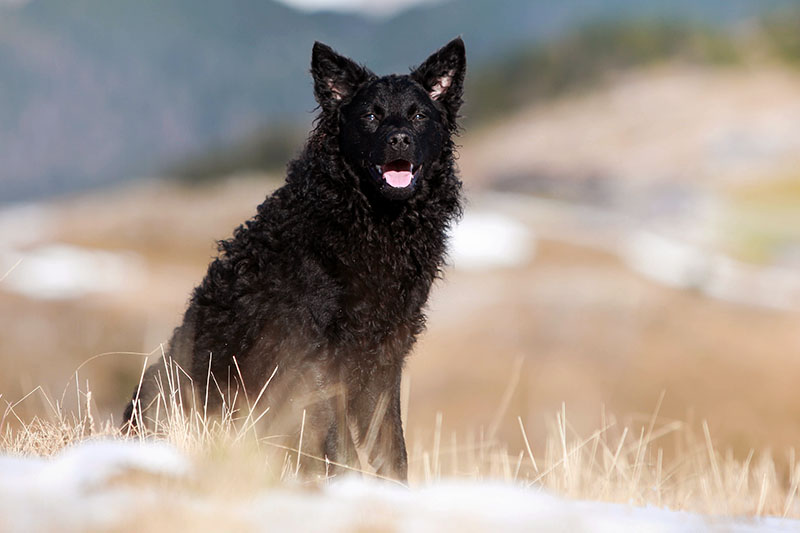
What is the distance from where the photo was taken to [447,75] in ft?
16.1

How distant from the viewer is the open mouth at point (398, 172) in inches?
177

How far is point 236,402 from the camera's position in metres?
4.15

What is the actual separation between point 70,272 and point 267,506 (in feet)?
139

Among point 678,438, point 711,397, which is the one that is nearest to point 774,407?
point 711,397

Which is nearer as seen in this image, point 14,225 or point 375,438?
point 375,438

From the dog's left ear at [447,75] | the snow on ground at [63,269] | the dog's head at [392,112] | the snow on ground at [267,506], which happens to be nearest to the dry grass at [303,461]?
the snow on ground at [267,506]

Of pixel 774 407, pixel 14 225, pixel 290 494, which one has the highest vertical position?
pixel 14 225

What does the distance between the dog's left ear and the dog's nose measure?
580mm

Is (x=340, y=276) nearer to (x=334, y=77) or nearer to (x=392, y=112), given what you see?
(x=392, y=112)

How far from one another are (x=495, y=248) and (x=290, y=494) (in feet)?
147

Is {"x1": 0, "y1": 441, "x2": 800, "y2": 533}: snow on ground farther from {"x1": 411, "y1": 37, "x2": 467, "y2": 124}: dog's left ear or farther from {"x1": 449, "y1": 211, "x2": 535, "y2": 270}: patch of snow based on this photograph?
{"x1": 449, "y1": 211, "x2": 535, "y2": 270}: patch of snow

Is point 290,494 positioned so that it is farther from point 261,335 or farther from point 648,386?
point 648,386

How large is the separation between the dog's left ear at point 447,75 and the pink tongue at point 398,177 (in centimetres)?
60

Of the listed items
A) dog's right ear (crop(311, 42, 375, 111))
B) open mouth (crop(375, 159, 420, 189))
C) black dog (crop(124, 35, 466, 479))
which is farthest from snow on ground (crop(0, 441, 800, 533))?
dog's right ear (crop(311, 42, 375, 111))
